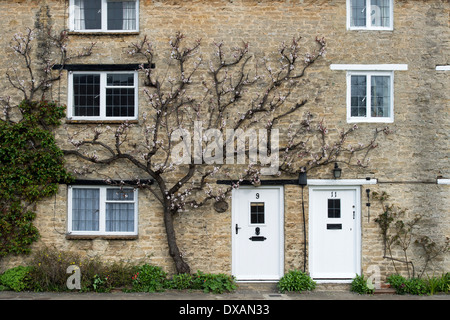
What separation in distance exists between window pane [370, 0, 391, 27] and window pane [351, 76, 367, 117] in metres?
1.40

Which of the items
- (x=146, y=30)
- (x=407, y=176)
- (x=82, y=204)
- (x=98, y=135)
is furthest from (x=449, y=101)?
(x=82, y=204)

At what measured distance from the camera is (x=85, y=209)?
12172 millimetres

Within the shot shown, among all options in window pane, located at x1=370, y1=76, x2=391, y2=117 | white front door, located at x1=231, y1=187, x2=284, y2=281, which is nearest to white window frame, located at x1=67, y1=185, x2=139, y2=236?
white front door, located at x1=231, y1=187, x2=284, y2=281

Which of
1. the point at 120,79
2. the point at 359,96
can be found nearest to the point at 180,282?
the point at 120,79

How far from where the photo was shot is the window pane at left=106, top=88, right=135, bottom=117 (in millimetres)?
12227

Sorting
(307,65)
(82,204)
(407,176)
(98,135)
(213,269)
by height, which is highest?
(307,65)

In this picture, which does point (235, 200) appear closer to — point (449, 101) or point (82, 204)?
point (82, 204)

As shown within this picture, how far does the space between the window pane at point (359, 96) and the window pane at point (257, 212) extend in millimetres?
3180

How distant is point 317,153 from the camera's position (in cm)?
1203

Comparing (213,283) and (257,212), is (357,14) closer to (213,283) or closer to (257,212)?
(257,212)

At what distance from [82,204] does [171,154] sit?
2512mm

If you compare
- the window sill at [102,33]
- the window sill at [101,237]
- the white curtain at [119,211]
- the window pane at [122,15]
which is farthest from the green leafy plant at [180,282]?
the window pane at [122,15]

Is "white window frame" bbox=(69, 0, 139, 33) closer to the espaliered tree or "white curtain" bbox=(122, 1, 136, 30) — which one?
"white curtain" bbox=(122, 1, 136, 30)

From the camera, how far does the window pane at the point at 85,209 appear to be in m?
12.1
